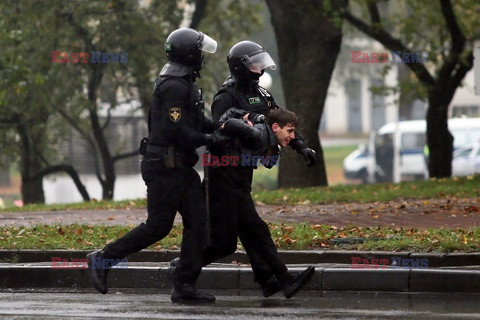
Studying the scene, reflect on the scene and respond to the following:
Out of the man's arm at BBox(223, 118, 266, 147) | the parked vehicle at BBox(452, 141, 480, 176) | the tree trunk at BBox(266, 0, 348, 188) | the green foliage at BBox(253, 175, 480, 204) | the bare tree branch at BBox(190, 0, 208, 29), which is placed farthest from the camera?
the parked vehicle at BBox(452, 141, 480, 176)

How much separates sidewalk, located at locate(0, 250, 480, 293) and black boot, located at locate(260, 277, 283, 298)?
2.17 feet

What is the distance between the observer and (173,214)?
8820mm

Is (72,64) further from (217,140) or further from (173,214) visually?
(217,140)

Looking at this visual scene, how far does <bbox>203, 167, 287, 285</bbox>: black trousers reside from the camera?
8852 mm

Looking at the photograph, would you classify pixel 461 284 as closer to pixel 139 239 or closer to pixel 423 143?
pixel 139 239

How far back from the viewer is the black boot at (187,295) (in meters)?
8.86

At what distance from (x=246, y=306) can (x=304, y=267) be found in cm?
147

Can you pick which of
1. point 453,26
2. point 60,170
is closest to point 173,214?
point 453,26

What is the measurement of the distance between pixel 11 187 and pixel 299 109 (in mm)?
32179

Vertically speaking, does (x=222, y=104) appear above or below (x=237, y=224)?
above

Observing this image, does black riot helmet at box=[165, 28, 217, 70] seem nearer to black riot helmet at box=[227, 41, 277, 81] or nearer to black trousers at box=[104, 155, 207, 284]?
black riot helmet at box=[227, 41, 277, 81]

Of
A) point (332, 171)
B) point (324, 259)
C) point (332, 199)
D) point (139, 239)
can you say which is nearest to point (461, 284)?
point (324, 259)

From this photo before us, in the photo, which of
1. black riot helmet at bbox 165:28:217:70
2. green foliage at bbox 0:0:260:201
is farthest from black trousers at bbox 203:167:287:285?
green foliage at bbox 0:0:260:201

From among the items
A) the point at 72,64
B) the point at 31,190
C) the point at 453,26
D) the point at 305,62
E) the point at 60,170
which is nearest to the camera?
the point at 305,62
